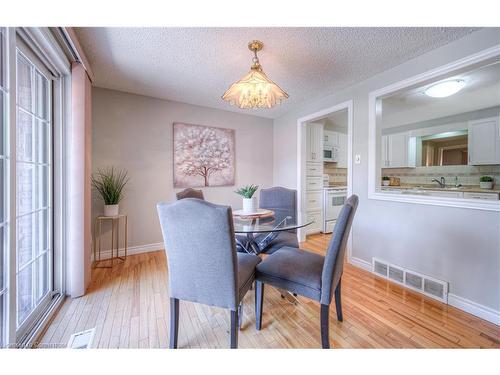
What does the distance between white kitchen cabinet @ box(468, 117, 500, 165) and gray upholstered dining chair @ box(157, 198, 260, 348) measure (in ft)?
14.3

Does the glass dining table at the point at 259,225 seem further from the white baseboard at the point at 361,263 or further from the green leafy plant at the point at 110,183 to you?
the green leafy plant at the point at 110,183

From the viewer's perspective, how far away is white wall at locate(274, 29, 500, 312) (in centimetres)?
157

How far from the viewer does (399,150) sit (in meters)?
4.34

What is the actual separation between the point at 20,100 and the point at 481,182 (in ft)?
19.0

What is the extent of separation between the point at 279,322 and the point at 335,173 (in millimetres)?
4017

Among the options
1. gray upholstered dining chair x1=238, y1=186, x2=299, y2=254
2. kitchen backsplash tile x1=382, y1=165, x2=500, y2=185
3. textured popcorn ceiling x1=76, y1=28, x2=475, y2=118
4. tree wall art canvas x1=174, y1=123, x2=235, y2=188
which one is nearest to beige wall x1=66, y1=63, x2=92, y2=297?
textured popcorn ceiling x1=76, y1=28, x2=475, y2=118

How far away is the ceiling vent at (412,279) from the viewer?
5.91 feet

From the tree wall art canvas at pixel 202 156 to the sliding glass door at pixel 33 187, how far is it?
60.1 inches

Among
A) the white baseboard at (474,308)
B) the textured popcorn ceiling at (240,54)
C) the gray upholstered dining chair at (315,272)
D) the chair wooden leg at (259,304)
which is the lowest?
the white baseboard at (474,308)

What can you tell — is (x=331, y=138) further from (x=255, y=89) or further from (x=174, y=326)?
(x=174, y=326)

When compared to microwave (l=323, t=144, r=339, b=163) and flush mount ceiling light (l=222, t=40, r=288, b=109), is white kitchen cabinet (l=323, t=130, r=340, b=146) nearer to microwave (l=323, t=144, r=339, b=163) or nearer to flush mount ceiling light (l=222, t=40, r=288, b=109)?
microwave (l=323, t=144, r=339, b=163)

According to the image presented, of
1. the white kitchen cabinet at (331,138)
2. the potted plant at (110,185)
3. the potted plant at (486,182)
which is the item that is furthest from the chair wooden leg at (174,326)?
the potted plant at (486,182)
